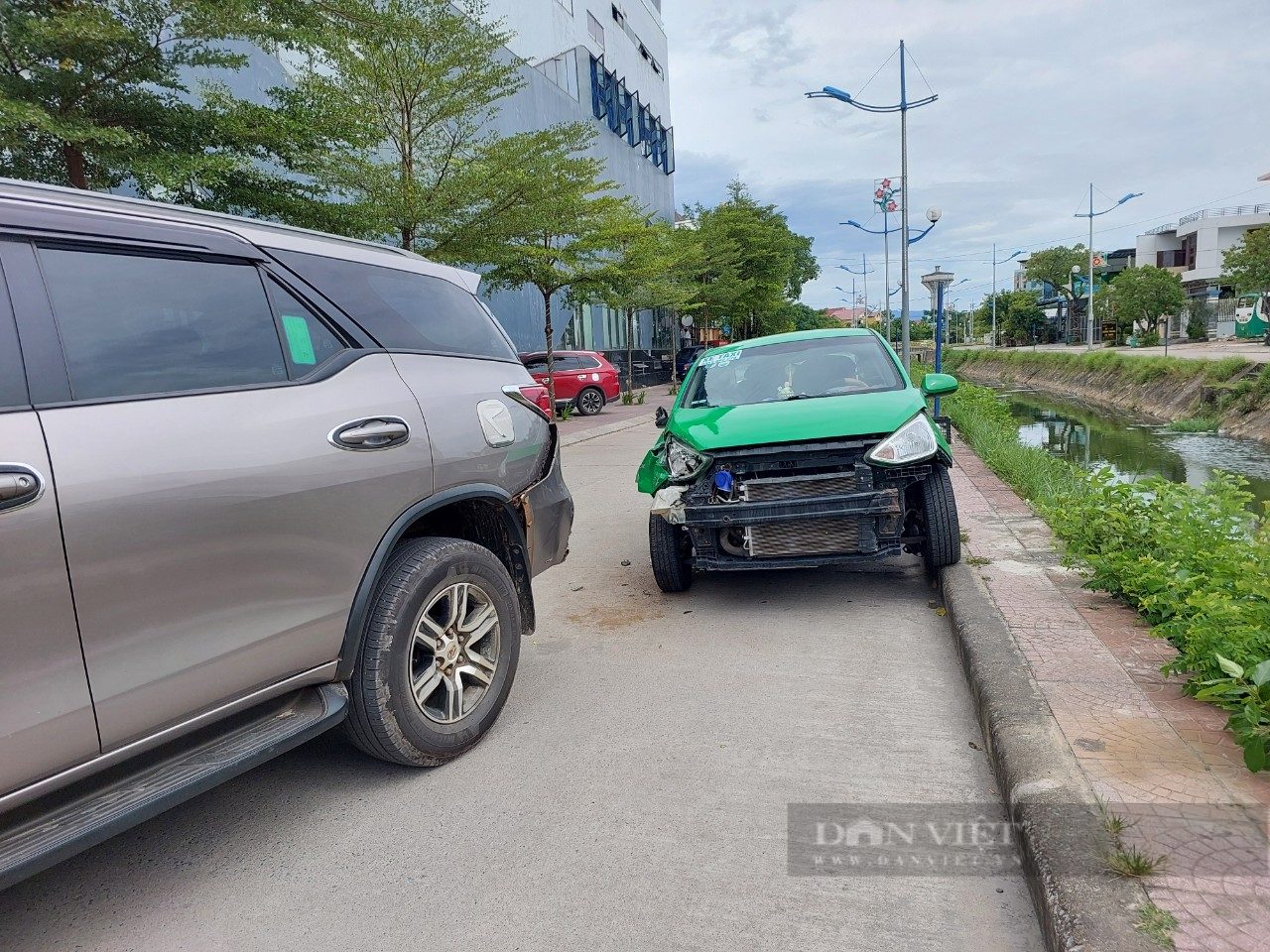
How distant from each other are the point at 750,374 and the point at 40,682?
4896 millimetres

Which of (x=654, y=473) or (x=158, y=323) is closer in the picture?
(x=158, y=323)

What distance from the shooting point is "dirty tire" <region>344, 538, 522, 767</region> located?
9.42 feet

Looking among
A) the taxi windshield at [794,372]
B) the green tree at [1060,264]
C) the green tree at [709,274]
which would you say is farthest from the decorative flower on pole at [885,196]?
the green tree at [1060,264]

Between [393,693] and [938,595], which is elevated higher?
[393,693]

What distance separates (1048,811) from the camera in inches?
97.8

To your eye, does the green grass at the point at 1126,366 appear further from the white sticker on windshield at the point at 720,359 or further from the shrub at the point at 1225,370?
the white sticker on windshield at the point at 720,359

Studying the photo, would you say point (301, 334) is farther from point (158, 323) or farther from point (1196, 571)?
point (1196, 571)

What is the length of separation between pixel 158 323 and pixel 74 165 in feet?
26.1

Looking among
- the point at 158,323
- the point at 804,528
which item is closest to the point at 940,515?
the point at 804,528

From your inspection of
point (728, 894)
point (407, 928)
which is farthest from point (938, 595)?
point (407, 928)

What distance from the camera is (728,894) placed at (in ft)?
8.02

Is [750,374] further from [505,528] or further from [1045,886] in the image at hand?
[1045,886]

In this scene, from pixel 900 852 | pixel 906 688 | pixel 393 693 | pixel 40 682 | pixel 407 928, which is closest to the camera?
pixel 40 682

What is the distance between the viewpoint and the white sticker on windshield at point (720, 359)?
647 centimetres
